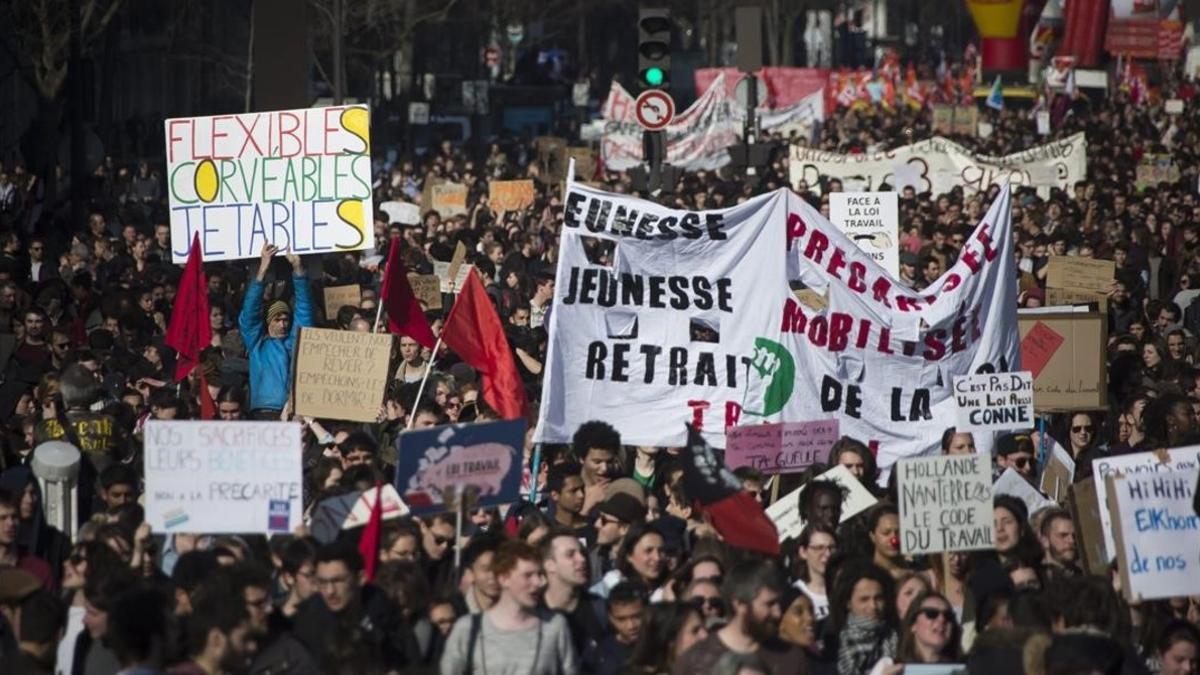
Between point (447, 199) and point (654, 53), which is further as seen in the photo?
point (447, 199)

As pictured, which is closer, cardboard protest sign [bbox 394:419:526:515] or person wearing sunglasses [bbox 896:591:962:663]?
person wearing sunglasses [bbox 896:591:962:663]

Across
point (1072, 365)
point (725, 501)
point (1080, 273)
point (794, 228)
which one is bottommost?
point (725, 501)

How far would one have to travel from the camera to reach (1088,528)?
10453mm

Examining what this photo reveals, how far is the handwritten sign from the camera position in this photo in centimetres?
1809

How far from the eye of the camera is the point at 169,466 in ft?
30.3

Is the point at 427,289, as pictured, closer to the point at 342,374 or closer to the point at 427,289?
the point at 427,289

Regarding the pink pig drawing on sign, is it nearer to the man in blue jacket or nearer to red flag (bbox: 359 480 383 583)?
red flag (bbox: 359 480 383 583)

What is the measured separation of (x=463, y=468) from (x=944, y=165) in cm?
2351

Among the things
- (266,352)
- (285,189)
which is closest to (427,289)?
(285,189)

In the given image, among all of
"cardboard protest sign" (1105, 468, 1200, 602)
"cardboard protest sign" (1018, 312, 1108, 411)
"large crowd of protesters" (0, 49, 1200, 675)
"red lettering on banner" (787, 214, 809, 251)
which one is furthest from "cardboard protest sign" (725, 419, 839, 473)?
"cardboard protest sign" (1018, 312, 1108, 411)

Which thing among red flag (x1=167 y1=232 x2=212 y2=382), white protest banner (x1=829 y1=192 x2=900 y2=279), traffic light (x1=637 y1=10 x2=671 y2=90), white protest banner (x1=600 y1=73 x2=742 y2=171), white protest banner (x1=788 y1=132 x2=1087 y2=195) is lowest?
red flag (x1=167 y1=232 x2=212 y2=382)

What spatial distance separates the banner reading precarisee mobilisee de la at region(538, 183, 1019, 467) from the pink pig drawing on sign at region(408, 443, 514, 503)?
3.01 metres

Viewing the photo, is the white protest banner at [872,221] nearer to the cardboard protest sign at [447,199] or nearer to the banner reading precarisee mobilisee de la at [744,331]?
the banner reading precarisee mobilisee de la at [744,331]

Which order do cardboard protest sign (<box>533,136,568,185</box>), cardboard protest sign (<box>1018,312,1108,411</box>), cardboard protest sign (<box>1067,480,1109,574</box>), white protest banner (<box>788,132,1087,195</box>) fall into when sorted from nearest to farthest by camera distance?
cardboard protest sign (<box>1067,480,1109,574</box>), cardboard protest sign (<box>1018,312,1108,411</box>), white protest banner (<box>788,132,1087,195</box>), cardboard protest sign (<box>533,136,568,185</box>)
